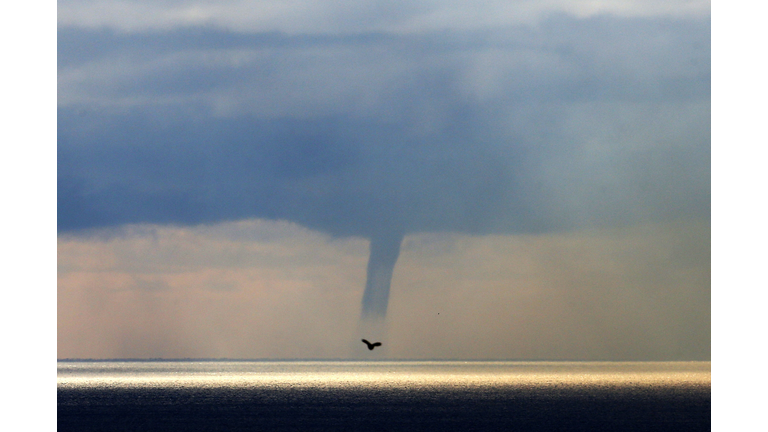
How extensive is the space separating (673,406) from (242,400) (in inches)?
2338

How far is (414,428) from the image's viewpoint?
241 feet

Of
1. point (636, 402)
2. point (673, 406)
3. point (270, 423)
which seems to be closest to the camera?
point (270, 423)

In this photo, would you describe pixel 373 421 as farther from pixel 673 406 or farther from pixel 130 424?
pixel 673 406

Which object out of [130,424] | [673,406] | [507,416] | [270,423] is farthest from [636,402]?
[130,424]

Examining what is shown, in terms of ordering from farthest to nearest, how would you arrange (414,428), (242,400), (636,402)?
(242,400), (636,402), (414,428)

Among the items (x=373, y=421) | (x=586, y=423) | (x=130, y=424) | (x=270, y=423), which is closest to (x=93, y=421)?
(x=130, y=424)

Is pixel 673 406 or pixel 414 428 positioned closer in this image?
pixel 414 428

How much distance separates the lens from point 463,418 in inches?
3246

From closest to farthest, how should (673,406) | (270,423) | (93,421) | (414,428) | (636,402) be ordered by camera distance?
(414,428)
(270,423)
(93,421)
(673,406)
(636,402)

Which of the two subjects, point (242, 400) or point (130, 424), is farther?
point (242, 400)

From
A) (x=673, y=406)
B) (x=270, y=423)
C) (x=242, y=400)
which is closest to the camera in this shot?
(x=270, y=423)
